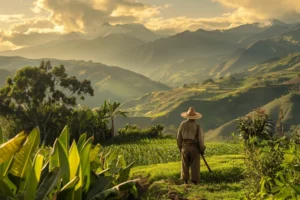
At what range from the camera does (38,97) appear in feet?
149

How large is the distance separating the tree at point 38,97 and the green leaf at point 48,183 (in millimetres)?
42888

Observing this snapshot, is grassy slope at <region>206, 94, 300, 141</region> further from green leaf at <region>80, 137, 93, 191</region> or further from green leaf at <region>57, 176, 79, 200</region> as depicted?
green leaf at <region>57, 176, 79, 200</region>

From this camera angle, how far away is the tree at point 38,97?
44406 mm

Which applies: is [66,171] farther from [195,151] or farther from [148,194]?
[195,151]

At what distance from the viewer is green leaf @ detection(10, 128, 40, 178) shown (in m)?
2.83

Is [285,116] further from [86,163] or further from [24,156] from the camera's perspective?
[24,156]

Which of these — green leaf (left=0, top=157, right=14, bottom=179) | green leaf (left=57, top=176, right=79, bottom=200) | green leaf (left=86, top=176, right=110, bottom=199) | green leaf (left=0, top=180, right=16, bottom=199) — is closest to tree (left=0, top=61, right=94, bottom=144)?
green leaf (left=86, top=176, right=110, bottom=199)

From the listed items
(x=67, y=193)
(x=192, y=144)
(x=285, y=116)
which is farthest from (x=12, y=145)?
(x=285, y=116)

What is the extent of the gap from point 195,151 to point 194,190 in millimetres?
1520

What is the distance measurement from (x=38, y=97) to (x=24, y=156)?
147ft

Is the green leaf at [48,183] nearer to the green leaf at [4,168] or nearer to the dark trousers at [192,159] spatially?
the green leaf at [4,168]

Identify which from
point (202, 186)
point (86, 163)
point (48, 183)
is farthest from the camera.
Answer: point (202, 186)

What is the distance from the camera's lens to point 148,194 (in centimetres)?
575

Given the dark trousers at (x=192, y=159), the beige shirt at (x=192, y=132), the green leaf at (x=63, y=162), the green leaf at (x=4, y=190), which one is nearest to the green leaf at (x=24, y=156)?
the green leaf at (x=63, y=162)
